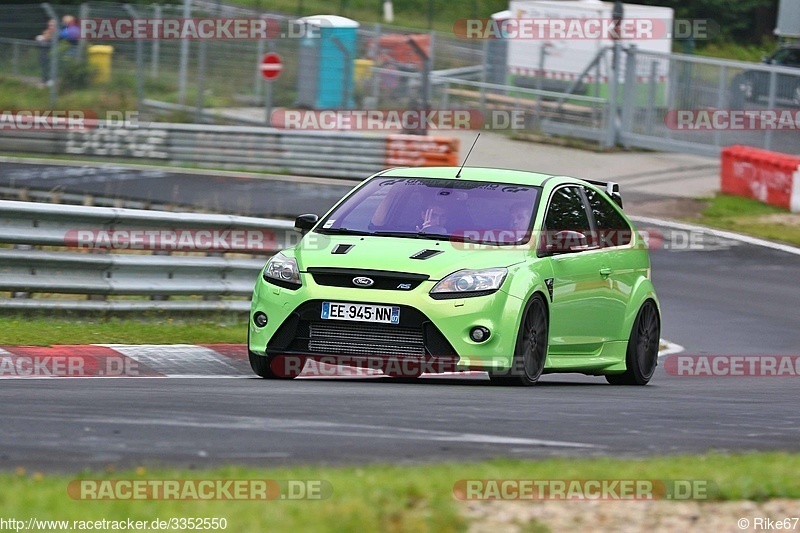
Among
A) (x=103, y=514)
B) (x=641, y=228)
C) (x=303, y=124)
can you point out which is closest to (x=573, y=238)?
(x=103, y=514)

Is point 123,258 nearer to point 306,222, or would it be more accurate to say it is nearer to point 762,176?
point 306,222

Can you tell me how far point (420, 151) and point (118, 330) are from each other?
50.0 feet

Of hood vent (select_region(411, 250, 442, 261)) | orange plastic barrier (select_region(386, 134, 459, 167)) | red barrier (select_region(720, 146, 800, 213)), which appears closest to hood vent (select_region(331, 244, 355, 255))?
hood vent (select_region(411, 250, 442, 261))

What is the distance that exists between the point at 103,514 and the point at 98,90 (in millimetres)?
25883

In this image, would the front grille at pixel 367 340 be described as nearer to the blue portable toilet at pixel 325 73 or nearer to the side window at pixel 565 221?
the side window at pixel 565 221

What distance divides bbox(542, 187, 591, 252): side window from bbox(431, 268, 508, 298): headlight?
0.80 m

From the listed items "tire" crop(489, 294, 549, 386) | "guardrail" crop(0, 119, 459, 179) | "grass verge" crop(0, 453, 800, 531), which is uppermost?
"grass verge" crop(0, 453, 800, 531)

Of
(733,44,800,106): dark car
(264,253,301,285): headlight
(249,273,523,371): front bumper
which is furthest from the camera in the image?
(733,44,800,106): dark car

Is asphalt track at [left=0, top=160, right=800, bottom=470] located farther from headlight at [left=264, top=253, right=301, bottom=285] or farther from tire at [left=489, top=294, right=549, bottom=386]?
headlight at [left=264, top=253, right=301, bottom=285]

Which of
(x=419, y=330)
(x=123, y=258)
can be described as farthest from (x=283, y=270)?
(x=123, y=258)

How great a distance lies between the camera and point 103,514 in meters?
4.68

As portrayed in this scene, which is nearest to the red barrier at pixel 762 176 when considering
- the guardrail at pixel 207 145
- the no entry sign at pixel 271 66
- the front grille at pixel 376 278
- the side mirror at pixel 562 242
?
the guardrail at pixel 207 145

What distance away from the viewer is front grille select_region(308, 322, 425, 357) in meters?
9.04

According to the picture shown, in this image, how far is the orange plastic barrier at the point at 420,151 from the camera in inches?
1030
